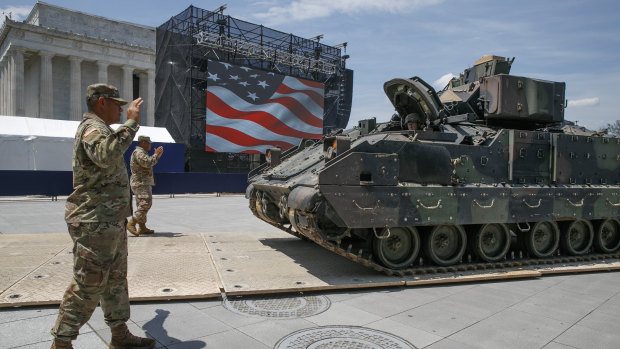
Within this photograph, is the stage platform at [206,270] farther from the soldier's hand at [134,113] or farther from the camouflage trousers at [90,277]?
the soldier's hand at [134,113]

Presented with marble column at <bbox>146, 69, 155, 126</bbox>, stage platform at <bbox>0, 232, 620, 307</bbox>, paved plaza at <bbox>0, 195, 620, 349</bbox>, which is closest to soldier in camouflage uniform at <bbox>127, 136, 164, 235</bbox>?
stage platform at <bbox>0, 232, 620, 307</bbox>

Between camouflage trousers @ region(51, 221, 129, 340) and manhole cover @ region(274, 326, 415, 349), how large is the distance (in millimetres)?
1571

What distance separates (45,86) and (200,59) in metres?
21.7

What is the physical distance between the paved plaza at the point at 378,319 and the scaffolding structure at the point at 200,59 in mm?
21522

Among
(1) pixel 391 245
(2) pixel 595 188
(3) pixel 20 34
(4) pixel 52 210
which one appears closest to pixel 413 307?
(1) pixel 391 245

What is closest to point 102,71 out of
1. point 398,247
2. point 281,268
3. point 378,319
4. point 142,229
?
point 142,229

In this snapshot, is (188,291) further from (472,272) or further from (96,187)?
(472,272)

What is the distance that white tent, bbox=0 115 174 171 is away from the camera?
808 inches

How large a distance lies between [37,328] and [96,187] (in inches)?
67.4

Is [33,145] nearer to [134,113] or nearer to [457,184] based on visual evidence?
[457,184]

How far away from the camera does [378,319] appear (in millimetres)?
5137

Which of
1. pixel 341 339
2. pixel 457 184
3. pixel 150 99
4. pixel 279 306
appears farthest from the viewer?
pixel 150 99

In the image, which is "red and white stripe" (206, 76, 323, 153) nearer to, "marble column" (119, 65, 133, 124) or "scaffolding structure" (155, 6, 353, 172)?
"scaffolding structure" (155, 6, 353, 172)

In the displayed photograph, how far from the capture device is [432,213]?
23.0 feet
